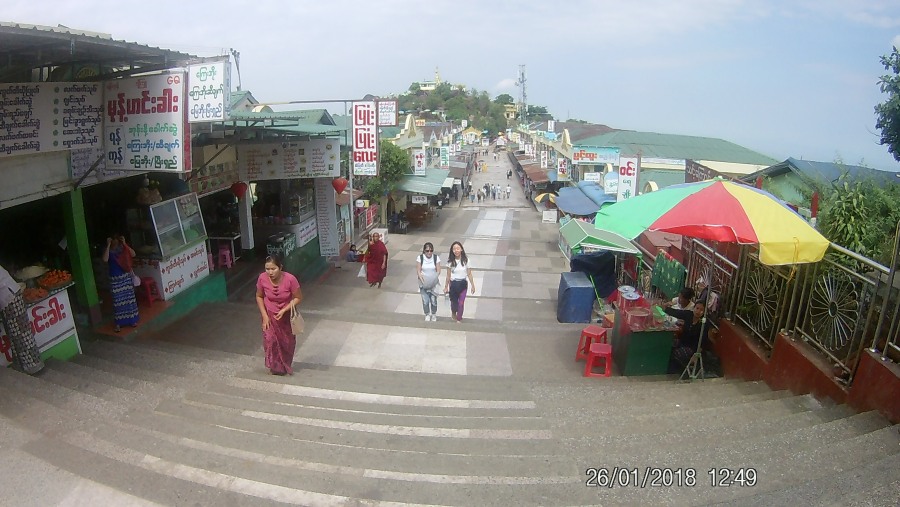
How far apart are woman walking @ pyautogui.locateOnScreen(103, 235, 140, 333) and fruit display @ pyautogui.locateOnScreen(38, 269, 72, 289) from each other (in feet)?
2.80

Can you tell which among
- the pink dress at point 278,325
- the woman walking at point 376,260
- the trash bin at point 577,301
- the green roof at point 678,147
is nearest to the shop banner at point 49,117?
the pink dress at point 278,325

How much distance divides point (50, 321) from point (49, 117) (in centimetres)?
230

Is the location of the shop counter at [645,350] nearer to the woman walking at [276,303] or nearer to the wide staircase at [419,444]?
the wide staircase at [419,444]

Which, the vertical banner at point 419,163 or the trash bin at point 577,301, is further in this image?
the vertical banner at point 419,163

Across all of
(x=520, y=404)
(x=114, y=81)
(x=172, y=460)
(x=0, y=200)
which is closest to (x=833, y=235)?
(x=520, y=404)

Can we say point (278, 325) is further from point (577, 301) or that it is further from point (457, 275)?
point (577, 301)

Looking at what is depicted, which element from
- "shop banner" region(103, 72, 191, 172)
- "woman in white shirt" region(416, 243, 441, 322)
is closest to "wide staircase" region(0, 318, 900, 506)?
"shop banner" region(103, 72, 191, 172)

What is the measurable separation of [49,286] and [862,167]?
10.9 m

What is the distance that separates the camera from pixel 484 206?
1809 inches

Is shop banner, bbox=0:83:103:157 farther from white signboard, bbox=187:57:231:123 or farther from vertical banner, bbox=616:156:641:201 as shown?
vertical banner, bbox=616:156:641:201

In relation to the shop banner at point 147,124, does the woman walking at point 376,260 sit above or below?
below

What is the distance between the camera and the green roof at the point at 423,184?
31719mm

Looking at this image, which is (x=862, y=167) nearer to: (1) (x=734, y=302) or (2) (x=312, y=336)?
(1) (x=734, y=302)

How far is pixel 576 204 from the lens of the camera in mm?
22922
